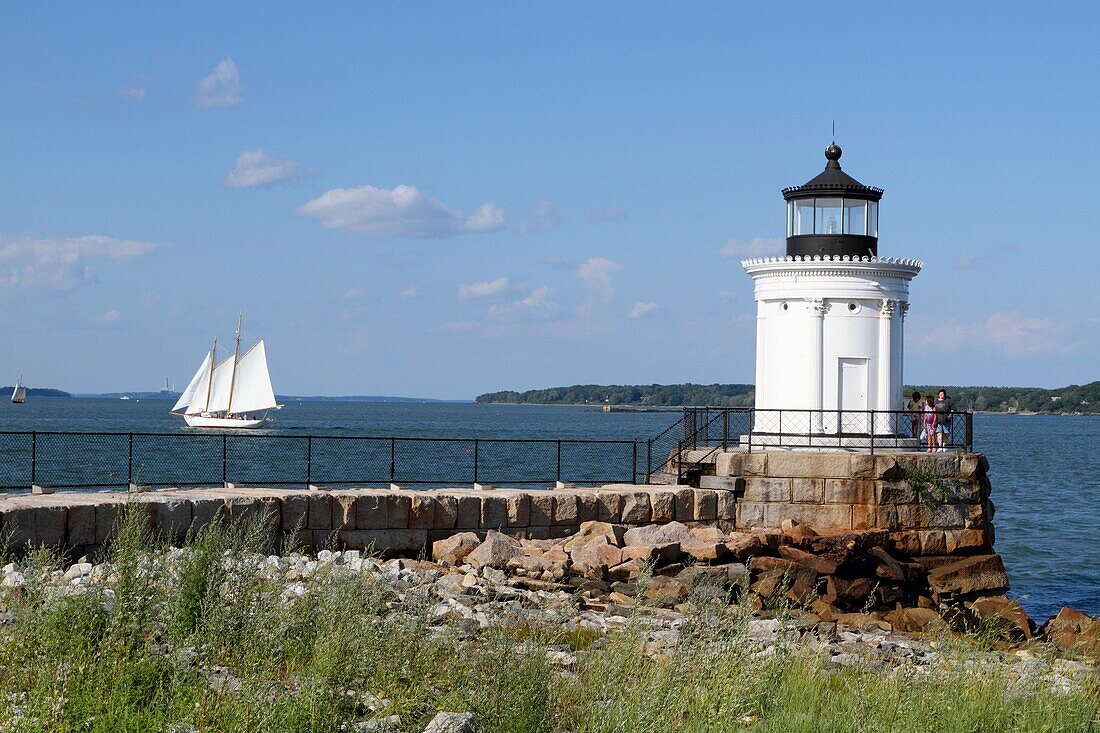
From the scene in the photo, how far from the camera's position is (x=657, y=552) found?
16.9m

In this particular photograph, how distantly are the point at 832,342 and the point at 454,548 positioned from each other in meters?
8.23

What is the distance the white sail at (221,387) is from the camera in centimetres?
9088

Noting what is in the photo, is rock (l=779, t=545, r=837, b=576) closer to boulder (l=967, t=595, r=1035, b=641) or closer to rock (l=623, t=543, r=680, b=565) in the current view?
rock (l=623, t=543, r=680, b=565)

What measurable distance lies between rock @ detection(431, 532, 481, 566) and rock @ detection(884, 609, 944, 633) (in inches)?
223

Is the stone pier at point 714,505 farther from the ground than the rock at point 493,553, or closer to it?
farther from the ground

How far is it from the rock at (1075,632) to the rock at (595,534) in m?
5.88

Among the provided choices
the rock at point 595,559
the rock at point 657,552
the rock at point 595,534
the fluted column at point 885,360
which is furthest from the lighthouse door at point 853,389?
the rock at point 595,559

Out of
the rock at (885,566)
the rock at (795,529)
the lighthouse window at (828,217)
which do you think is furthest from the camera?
the lighthouse window at (828,217)

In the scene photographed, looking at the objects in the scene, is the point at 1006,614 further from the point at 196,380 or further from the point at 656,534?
the point at 196,380

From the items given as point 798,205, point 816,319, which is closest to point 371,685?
point 816,319

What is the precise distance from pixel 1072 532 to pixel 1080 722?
28934mm

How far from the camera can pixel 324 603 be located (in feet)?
29.6

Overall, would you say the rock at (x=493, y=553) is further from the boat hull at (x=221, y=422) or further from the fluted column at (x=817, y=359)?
the boat hull at (x=221, y=422)

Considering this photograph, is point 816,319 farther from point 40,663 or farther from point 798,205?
point 40,663
